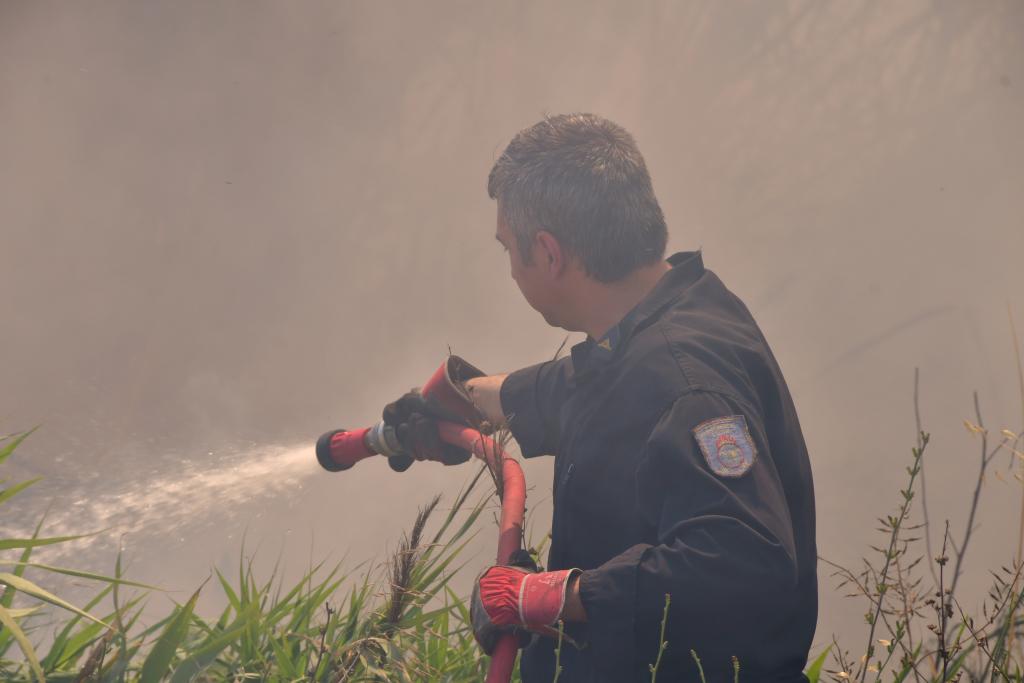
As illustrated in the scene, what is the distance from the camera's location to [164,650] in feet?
7.25

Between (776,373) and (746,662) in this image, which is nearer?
(746,662)

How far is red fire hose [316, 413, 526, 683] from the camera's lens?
1979mm

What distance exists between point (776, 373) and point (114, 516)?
184 inches

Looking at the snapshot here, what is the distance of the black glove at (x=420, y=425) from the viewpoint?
9.46 ft

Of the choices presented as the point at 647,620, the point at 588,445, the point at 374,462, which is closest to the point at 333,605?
the point at 588,445

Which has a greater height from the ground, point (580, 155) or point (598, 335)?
point (580, 155)

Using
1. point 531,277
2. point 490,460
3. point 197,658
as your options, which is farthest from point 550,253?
point 197,658

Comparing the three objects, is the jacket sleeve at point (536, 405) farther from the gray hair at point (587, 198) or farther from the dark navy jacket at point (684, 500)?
the gray hair at point (587, 198)

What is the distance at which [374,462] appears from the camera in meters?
6.62

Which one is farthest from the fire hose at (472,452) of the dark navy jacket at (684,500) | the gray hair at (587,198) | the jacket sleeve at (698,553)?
the gray hair at (587,198)

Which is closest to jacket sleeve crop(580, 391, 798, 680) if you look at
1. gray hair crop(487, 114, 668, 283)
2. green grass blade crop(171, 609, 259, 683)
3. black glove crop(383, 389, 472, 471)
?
gray hair crop(487, 114, 668, 283)

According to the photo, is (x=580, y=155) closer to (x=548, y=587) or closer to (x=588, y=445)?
(x=588, y=445)

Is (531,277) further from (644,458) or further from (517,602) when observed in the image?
(517,602)

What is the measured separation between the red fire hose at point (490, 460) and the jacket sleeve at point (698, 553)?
20 cm
